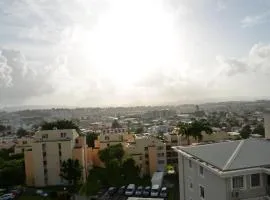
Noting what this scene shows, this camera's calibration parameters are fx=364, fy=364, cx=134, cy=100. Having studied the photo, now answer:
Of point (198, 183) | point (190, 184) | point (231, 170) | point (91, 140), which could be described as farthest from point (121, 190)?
point (231, 170)

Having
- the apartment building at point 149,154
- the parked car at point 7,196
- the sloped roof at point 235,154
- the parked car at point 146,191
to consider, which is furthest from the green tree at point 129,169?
the sloped roof at point 235,154

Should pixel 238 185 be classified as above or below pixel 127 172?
above

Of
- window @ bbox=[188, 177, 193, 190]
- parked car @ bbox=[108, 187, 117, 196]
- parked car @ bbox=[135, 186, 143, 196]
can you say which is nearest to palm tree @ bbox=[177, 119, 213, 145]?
parked car @ bbox=[135, 186, 143, 196]

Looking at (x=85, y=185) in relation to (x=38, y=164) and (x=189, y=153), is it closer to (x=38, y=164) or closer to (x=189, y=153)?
(x=38, y=164)

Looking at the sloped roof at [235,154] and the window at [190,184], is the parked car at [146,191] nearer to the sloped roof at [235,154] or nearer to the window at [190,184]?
the window at [190,184]

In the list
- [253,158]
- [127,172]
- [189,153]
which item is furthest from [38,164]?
[253,158]
